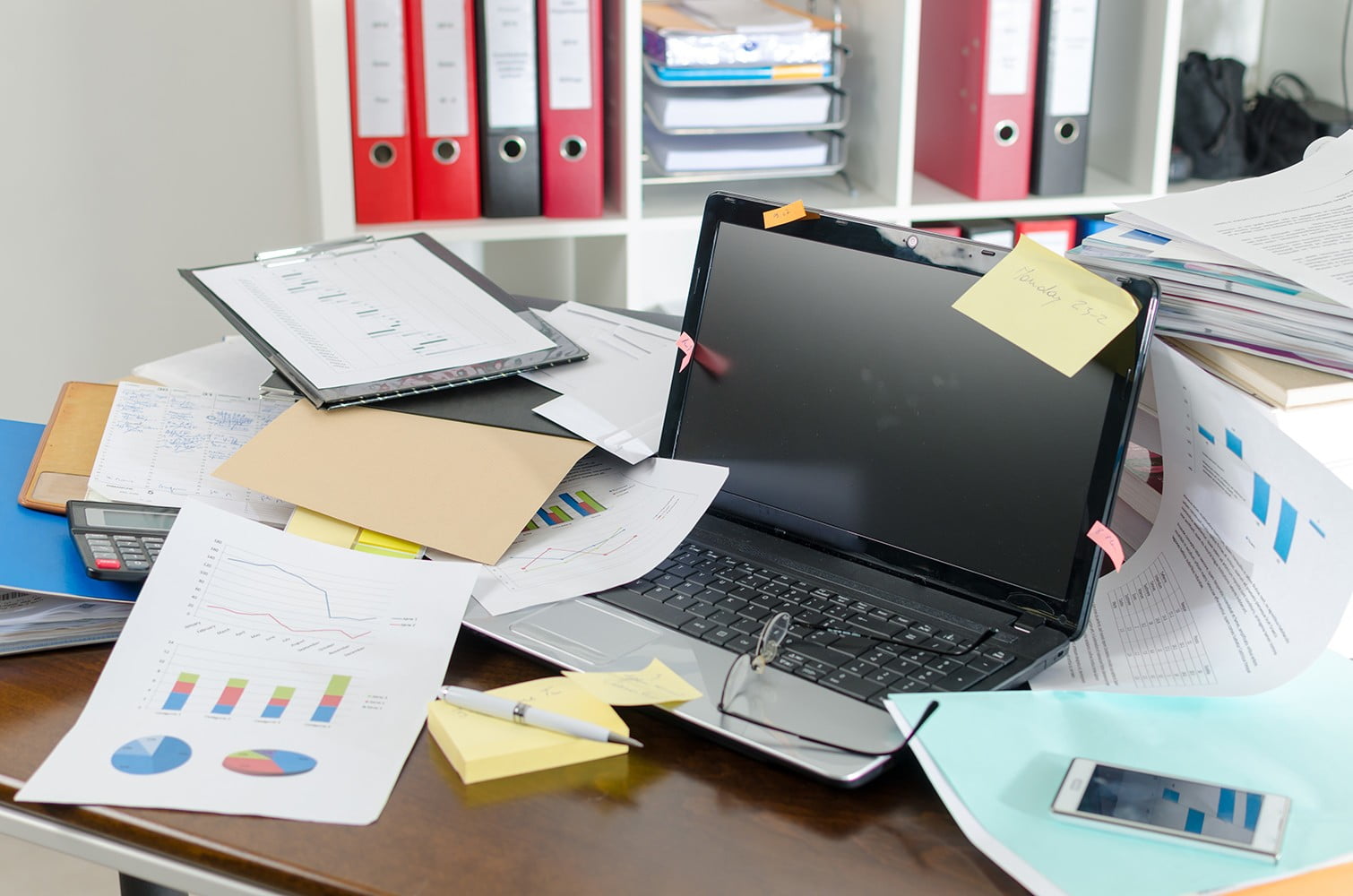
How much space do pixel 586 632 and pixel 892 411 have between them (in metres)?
0.25

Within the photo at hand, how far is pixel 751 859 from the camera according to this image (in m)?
0.61

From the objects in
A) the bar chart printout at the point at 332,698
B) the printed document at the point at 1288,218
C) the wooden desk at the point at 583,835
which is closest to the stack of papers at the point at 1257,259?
the printed document at the point at 1288,218

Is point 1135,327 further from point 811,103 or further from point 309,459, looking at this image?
point 811,103

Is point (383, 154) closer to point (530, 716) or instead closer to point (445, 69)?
point (445, 69)

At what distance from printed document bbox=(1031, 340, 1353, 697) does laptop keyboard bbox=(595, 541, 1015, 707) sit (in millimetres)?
63

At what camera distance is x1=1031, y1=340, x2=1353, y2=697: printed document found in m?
0.69

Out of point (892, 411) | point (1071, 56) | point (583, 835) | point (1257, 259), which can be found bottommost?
point (583, 835)

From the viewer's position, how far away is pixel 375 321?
3.64 feet

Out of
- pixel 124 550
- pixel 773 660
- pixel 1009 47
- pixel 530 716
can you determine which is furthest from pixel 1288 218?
pixel 1009 47

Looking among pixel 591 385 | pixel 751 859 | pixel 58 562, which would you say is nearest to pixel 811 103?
pixel 591 385

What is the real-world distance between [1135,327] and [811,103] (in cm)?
116

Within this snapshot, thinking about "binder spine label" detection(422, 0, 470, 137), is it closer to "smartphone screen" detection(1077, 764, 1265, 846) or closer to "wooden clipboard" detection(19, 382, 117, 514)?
"wooden clipboard" detection(19, 382, 117, 514)

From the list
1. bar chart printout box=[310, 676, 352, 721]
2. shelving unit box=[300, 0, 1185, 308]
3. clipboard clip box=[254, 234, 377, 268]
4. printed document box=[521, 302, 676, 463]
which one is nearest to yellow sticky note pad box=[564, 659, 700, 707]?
bar chart printout box=[310, 676, 352, 721]

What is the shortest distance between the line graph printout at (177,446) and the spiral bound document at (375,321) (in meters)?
0.07
